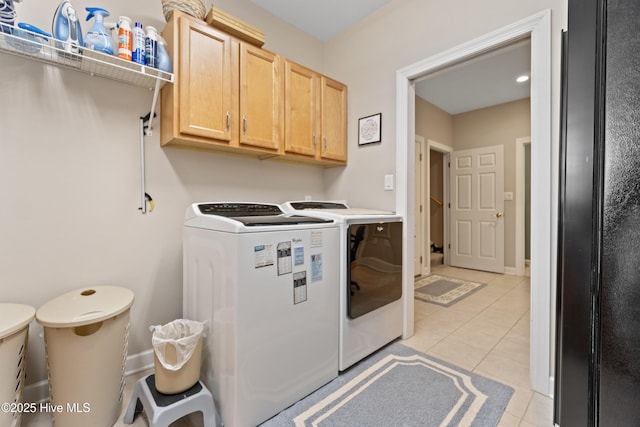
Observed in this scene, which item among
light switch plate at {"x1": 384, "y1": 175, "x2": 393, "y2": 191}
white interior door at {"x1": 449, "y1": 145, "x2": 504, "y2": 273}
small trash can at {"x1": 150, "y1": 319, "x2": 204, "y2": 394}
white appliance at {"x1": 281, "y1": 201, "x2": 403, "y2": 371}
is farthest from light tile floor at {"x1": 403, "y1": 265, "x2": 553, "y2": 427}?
small trash can at {"x1": 150, "y1": 319, "x2": 204, "y2": 394}

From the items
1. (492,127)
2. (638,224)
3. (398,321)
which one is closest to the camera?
(638,224)

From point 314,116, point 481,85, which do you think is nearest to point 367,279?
point 314,116

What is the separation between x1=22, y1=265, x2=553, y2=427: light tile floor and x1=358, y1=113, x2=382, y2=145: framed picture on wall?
1734mm

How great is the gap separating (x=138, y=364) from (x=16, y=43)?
1916 millimetres

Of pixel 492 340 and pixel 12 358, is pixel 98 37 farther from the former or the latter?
pixel 492 340

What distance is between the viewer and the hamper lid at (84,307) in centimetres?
122

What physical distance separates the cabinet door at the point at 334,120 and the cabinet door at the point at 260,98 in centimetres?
49

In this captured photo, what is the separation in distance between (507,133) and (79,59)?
5.27m

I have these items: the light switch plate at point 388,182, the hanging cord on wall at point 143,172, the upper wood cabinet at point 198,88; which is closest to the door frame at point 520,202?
the light switch plate at point 388,182

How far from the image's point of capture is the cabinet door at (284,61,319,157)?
2229 millimetres

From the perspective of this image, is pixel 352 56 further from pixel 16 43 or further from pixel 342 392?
pixel 342 392

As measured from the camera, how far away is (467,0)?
1.95m

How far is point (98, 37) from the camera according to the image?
1.44 m

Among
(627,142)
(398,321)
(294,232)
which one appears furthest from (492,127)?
(627,142)
